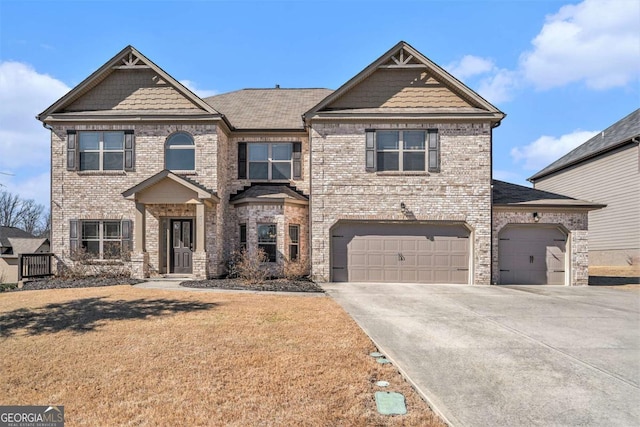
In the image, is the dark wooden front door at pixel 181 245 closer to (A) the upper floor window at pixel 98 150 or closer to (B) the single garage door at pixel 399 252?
(A) the upper floor window at pixel 98 150

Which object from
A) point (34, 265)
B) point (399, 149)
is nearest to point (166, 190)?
point (34, 265)

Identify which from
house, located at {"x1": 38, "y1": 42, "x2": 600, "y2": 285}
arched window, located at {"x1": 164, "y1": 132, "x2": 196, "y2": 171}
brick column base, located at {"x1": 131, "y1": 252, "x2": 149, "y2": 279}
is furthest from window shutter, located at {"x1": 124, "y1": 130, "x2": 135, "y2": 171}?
brick column base, located at {"x1": 131, "y1": 252, "x2": 149, "y2": 279}

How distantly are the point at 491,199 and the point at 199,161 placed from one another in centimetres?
1137

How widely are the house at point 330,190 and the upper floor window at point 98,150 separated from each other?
0.14 feet

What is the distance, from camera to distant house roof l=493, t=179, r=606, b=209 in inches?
567

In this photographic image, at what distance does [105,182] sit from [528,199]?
55.1ft

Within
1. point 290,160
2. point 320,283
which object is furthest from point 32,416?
point 290,160

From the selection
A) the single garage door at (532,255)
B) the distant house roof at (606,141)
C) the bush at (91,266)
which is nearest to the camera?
the single garage door at (532,255)

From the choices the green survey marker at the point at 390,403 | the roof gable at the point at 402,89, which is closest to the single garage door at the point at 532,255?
the roof gable at the point at 402,89

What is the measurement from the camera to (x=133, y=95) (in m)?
15.3

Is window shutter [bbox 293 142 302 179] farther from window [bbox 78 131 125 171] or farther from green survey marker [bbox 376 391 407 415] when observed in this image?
green survey marker [bbox 376 391 407 415]

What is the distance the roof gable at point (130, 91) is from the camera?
15031 millimetres

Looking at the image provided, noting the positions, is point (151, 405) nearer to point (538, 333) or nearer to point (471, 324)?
point (471, 324)

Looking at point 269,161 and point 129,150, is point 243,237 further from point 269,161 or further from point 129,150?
point 129,150
